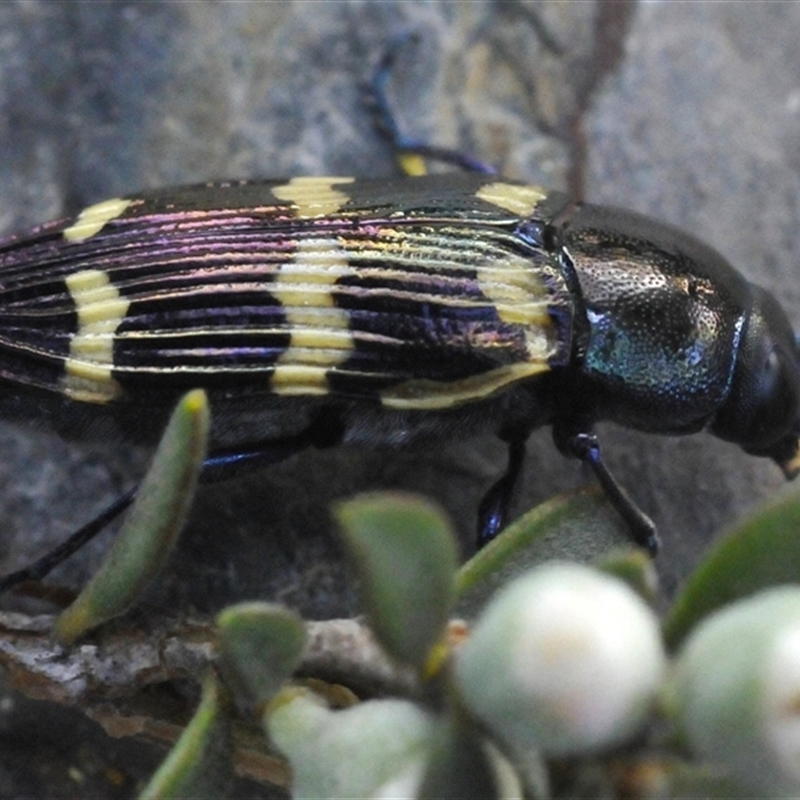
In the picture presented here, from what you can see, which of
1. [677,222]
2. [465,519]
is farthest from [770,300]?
[465,519]

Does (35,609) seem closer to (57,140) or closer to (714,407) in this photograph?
(57,140)

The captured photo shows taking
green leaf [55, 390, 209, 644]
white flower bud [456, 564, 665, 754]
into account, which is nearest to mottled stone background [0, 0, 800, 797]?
green leaf [55, 390, 209, 644]

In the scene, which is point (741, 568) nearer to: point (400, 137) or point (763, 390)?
point (763, 390)

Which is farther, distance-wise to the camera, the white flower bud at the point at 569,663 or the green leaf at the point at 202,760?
the green leaf at the point at 202,760

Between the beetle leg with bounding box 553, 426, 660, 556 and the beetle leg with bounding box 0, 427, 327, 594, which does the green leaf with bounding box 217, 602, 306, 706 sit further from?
the beetle leg with bounding box 0, 427, 327, 594

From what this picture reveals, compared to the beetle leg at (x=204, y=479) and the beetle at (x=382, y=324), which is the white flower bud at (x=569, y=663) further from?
the beetle leg at (x=204, y=479)

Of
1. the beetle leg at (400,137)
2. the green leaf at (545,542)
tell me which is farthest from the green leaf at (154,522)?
the beetle leg at (400,137)
